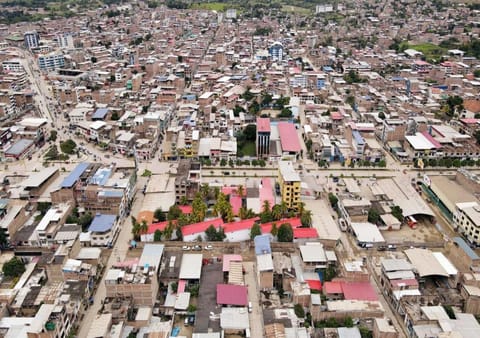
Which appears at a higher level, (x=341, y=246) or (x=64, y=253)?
(x=64, y=253)

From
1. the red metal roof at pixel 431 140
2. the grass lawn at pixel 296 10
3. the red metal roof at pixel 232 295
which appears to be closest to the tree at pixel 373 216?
the red metal roof at pixel 232 295

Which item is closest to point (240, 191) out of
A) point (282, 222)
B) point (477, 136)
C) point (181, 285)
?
point (282, 222)

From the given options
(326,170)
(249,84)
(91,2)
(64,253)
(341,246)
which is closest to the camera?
(64,253)

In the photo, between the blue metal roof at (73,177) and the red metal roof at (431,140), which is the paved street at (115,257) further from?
the red metal roof at (431,140)

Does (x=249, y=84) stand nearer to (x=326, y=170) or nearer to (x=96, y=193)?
(x=326, y=170)

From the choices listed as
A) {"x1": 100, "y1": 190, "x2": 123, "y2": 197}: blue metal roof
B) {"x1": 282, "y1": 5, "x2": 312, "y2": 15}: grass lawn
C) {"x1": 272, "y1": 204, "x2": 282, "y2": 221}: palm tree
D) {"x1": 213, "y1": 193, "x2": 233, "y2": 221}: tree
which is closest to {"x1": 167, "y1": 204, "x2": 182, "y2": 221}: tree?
{"x1": 213, "y1": 193, "x2": 233, "y2": 221}: tree

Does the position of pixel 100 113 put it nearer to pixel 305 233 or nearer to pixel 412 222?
pixel 305 233

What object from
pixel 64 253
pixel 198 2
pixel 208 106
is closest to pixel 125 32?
pixel 198 2

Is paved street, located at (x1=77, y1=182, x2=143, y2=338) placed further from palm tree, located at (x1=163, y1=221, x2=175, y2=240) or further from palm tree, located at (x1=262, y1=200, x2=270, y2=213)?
palm tree, located at (x1=262, y1=200, x2=270, y2=213)

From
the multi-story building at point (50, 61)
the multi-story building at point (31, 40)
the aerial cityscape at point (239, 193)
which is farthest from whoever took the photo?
the multi-story building at point (31, 40)
